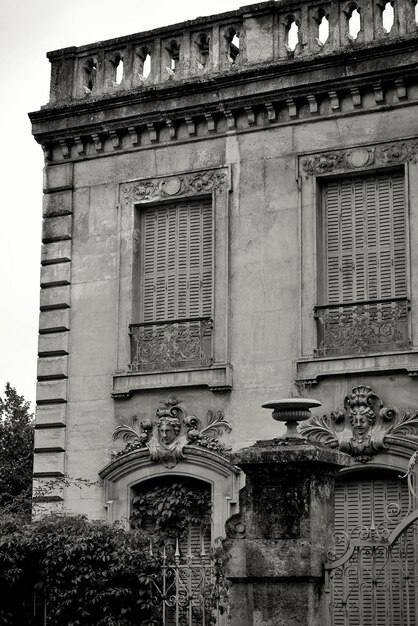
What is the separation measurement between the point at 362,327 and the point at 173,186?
4.00 metres

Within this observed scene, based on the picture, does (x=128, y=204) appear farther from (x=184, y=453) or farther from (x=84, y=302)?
(x=184, y=453)

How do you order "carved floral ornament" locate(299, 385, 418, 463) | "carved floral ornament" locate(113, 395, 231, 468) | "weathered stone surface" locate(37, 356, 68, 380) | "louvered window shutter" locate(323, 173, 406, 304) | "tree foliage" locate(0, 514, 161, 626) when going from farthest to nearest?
"weathered stone surface" locate(37, 356, 68, 380) < "carved floral ornament" locate(113, 395, 231, 468) < "louvered window shutter" locate(323, 173, 406, 304) < "carved floral ornament" locate(299, 385, 418, 463) < "tree foliage" locate(0, 514, 161, 626)

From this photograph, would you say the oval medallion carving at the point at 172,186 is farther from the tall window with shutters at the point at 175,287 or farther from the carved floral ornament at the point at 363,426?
the carved floral ornament at the point at 363,426

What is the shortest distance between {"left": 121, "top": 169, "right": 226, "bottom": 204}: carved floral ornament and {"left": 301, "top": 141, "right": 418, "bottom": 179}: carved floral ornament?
1495 mm

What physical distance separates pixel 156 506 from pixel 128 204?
191 inches

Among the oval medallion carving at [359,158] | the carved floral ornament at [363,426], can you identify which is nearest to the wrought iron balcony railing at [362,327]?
the carved floral ornament at [363,426]

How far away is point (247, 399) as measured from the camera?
18.4 meters

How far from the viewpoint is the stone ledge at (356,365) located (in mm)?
17125

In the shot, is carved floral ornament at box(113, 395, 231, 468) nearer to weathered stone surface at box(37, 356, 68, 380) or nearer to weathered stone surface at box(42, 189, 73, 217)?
weathered stone surface at box(37, 356, 68, 380)

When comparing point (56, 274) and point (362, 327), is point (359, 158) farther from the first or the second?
point (56, 274)

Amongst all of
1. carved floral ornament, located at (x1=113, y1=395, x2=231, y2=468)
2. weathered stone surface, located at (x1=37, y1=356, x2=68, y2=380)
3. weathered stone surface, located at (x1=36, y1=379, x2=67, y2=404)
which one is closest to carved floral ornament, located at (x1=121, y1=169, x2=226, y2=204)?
weathered stone surface, located at (x1=37, y1=356, x2=68, y2=380)

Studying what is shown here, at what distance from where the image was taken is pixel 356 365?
17484 millimetres

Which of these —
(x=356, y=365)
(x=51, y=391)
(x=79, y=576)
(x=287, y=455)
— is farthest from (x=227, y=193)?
(x=287, y=455)

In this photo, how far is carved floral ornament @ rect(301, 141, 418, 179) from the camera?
58.9 ft
